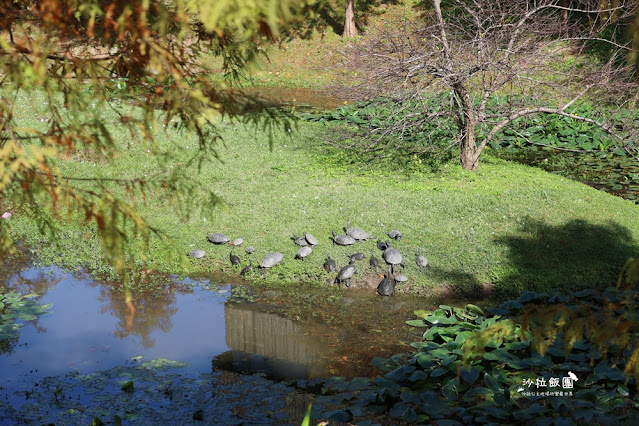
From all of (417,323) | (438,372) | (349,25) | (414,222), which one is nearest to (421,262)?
Answer: (414,222)

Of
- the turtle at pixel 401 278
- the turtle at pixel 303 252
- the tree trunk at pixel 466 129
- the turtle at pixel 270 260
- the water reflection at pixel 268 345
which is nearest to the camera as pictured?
the water reflection at pixel 268 345

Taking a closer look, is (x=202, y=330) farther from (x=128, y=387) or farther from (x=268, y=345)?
(x=128, y=387)

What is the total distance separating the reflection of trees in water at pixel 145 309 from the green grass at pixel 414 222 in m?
0.43

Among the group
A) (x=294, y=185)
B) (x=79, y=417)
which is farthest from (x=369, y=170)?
(x=79, y=417)

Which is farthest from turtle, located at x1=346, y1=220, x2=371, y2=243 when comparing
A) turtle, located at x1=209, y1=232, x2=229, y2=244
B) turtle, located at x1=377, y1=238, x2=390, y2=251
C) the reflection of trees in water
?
the reflection of trees in water

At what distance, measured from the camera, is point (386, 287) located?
7027mm

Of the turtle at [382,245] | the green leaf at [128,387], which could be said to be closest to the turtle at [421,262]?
the turtle at [382,245]

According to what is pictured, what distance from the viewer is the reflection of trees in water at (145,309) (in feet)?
21.0

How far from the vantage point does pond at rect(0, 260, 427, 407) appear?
5.70 metres

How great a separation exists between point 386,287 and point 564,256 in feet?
7.14

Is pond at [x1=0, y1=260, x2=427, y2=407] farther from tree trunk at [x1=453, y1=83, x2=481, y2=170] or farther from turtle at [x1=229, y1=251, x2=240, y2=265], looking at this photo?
tree trunk at [x1=453, y1=83, x2=481, y2=170]

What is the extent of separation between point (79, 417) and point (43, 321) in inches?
88.0

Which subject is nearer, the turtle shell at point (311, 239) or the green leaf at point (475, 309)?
the green leaf at point (475, 309)

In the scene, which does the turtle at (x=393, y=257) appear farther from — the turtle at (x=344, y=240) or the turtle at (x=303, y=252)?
the turtle at (x=303, y=252)
